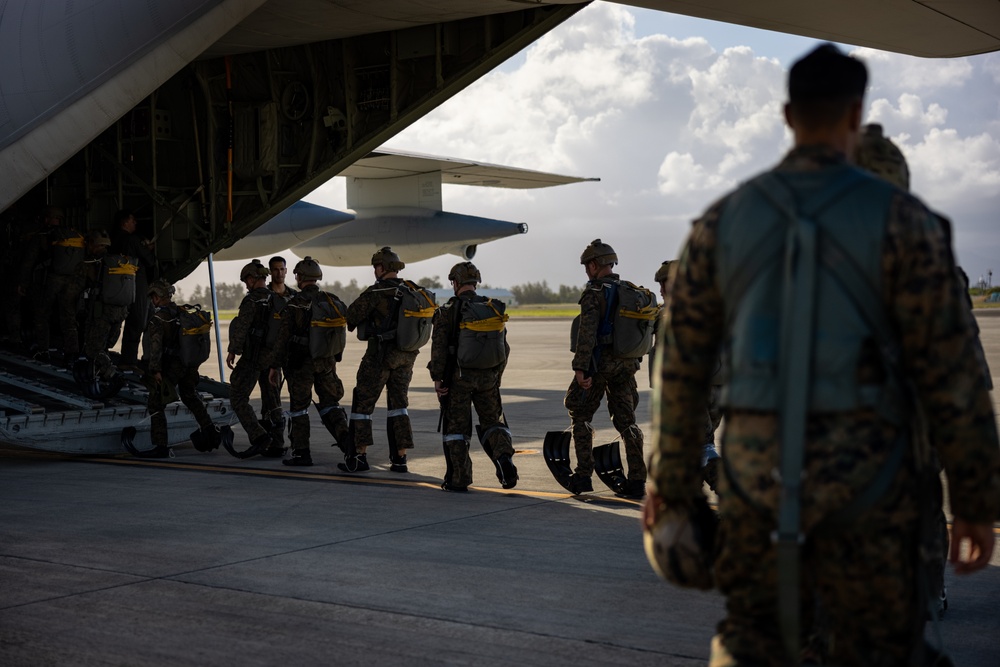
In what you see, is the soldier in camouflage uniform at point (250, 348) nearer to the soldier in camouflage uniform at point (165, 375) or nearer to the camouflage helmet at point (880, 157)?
the soldier in camouflage uniform at point (165, 375)

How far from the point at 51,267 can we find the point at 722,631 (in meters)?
10.8

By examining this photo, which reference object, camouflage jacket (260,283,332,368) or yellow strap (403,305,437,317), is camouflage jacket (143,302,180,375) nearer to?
camouflage jacket (260,283,332,368)

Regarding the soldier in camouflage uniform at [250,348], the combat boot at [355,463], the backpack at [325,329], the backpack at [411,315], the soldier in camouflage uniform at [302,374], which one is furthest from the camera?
the soldier in camouflage uniform at [250,348]

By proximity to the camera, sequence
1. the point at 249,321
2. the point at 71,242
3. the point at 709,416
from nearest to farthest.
Result: the point at 709,416 → the point at 249,321 → the point at 71,242

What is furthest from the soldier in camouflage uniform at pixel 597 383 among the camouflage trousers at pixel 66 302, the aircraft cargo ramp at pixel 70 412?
the camouflage trousers at pixel 66 302

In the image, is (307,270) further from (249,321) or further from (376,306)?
(376,306)

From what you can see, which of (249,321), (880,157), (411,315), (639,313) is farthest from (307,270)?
(880,157)

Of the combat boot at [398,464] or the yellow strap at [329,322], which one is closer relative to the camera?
the combat boot at [398,464]

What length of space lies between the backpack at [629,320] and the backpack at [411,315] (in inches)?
70.9

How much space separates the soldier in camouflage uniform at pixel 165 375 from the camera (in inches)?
398

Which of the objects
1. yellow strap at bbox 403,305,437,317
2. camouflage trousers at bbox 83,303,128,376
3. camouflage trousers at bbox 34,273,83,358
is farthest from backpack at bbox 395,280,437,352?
camouflage trousers at bbox 34,273,83,358

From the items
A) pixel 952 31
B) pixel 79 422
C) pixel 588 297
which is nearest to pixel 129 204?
pixel 79 422

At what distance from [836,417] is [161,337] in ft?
28.6

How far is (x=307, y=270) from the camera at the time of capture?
9.96m
